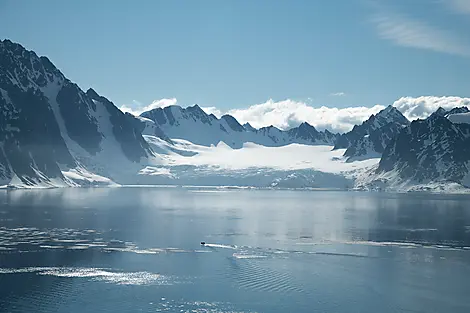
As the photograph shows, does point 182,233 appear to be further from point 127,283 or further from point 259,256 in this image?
point 127,283

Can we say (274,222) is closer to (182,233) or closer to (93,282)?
(182,233)

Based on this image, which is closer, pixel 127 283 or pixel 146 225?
pixel 127 283

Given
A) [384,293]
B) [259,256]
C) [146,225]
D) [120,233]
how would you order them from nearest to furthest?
1. [384,293]
2. [259,256]
3. [120,233]
4. [146,225]

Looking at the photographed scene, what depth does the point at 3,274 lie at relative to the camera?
57781 mm

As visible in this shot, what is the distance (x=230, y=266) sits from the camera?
213 feet

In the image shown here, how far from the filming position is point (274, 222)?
11362 cm

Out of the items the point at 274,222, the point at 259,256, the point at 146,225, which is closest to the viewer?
the point at 259,256

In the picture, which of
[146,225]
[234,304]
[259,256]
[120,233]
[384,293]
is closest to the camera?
[234,304]

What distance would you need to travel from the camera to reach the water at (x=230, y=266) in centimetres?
4994

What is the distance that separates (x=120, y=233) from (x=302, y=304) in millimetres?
47167

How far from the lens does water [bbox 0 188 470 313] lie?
164 ft

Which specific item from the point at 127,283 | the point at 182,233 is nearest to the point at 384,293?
the point at 127,283

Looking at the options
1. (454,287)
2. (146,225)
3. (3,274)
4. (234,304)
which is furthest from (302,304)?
(146,225)

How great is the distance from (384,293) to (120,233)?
47680 millimetres
